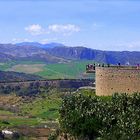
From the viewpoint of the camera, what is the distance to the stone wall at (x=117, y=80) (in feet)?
227

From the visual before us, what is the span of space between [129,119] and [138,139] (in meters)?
3.83

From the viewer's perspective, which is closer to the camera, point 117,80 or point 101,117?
point 101,117

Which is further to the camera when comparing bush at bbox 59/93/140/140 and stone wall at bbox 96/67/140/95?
stone wall at bbox 96/67/140/95

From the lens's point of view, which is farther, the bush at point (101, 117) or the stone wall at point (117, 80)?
the stone wall at point (117, 80)

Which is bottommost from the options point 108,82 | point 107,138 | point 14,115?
point 14,115

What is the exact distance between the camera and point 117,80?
7062 centimetres

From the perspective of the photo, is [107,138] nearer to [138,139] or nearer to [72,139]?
[138,139]

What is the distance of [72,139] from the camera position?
65.4 m

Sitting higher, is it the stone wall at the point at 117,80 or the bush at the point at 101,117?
the stone wall at the point at 117,80

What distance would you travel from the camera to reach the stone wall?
6925 cm

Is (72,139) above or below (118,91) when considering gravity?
below

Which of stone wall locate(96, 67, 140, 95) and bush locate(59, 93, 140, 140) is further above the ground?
stone wall locate(96, 67, 140, 95)

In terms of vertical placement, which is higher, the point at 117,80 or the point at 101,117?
the point at 117,80

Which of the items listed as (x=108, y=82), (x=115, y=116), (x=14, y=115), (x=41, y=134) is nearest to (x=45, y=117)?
(x=14, y=115)
